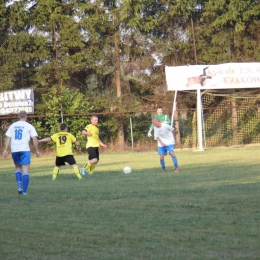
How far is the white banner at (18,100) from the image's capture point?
35.6m

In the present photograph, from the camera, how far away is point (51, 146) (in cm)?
3697

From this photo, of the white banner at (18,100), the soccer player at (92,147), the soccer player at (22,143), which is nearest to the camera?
the soccer player at (22,143)

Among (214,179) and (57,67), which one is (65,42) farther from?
(214,179)

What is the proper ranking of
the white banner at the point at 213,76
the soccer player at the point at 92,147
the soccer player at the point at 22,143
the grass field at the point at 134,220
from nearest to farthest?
the grass field at the point at 134,220
the soccer player at the point at 22,143
the soccer player at the point at 92,147
the white banner at the point at 213,76

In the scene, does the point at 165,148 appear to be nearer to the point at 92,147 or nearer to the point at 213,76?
the point at 92,147

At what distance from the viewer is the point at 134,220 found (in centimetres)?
930

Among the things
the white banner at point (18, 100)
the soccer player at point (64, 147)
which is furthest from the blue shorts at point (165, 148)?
the white banner at point (18, 100)

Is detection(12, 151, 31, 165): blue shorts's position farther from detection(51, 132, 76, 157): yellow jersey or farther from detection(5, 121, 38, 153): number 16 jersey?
detection(51, 132, 76, 157): yellow jersey

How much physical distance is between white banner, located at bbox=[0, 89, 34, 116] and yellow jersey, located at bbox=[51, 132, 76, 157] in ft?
60.2

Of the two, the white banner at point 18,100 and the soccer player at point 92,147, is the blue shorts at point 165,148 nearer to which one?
the soccer player at point 92,147

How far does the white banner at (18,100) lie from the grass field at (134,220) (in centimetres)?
2023

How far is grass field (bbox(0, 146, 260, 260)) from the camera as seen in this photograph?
23.4 ft

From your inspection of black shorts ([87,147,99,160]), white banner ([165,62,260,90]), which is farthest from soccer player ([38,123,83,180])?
white banner ([165,62,260,90])

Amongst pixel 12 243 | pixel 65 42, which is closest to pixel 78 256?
pixel 12 243
